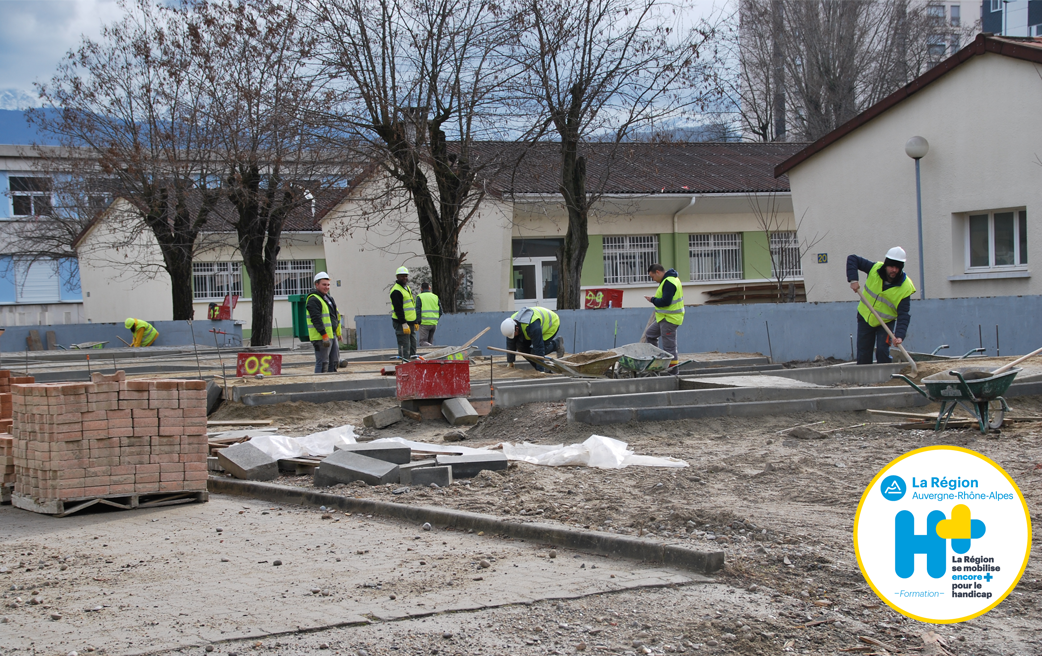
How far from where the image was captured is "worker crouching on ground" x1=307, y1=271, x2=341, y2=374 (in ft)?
45.3

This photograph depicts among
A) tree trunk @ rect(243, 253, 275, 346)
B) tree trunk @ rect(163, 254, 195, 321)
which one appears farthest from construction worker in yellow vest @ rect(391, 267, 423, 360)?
tree trunk @ rect(163, 254, 195, 321)

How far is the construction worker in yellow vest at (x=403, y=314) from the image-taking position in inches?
629

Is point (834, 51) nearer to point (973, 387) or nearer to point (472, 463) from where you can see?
point (973, 387)

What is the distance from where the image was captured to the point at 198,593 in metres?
4.71

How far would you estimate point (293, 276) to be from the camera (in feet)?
111

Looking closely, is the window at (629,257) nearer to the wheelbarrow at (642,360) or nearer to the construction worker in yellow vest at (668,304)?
the construction worker in yellow vest at (668,304)

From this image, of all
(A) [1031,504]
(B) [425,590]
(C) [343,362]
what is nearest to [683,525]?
(B) [425,590]

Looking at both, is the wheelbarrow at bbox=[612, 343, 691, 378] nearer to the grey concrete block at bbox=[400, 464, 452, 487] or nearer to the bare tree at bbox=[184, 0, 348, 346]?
the grey concrete block at bbox=[400, 464, 452, 487]

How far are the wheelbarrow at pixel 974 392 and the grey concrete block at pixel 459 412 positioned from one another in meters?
4.88

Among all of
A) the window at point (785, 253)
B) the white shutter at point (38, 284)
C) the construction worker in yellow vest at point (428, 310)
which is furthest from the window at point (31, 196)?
the window at point (785, 253)

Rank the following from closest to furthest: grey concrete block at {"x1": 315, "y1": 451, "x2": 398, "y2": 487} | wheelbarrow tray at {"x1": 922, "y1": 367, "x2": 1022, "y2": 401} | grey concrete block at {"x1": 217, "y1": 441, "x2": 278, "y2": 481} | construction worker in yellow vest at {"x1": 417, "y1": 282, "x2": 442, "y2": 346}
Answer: grey concrete block at {"x1": 315, "y1": 451, "x2": 398, "y2": 487}, wheelbarrow tray at {"x1": 922, "y1": 367, "x2": 1022, "y2": 401}, grey concrete block at {"x1": 217, "y1": 441, "x2": 278, "y2": 481}, construction worker in yellow vest at {"x1": 417, "y1": 282, "x2": 442, "y2": 346}

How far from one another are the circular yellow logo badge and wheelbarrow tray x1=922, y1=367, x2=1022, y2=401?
19.4 feet

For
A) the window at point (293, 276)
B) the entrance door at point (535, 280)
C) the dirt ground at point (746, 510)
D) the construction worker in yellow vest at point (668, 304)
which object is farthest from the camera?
the window at point (293, 276)

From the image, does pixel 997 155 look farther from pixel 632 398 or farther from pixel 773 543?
pixel 773 543
